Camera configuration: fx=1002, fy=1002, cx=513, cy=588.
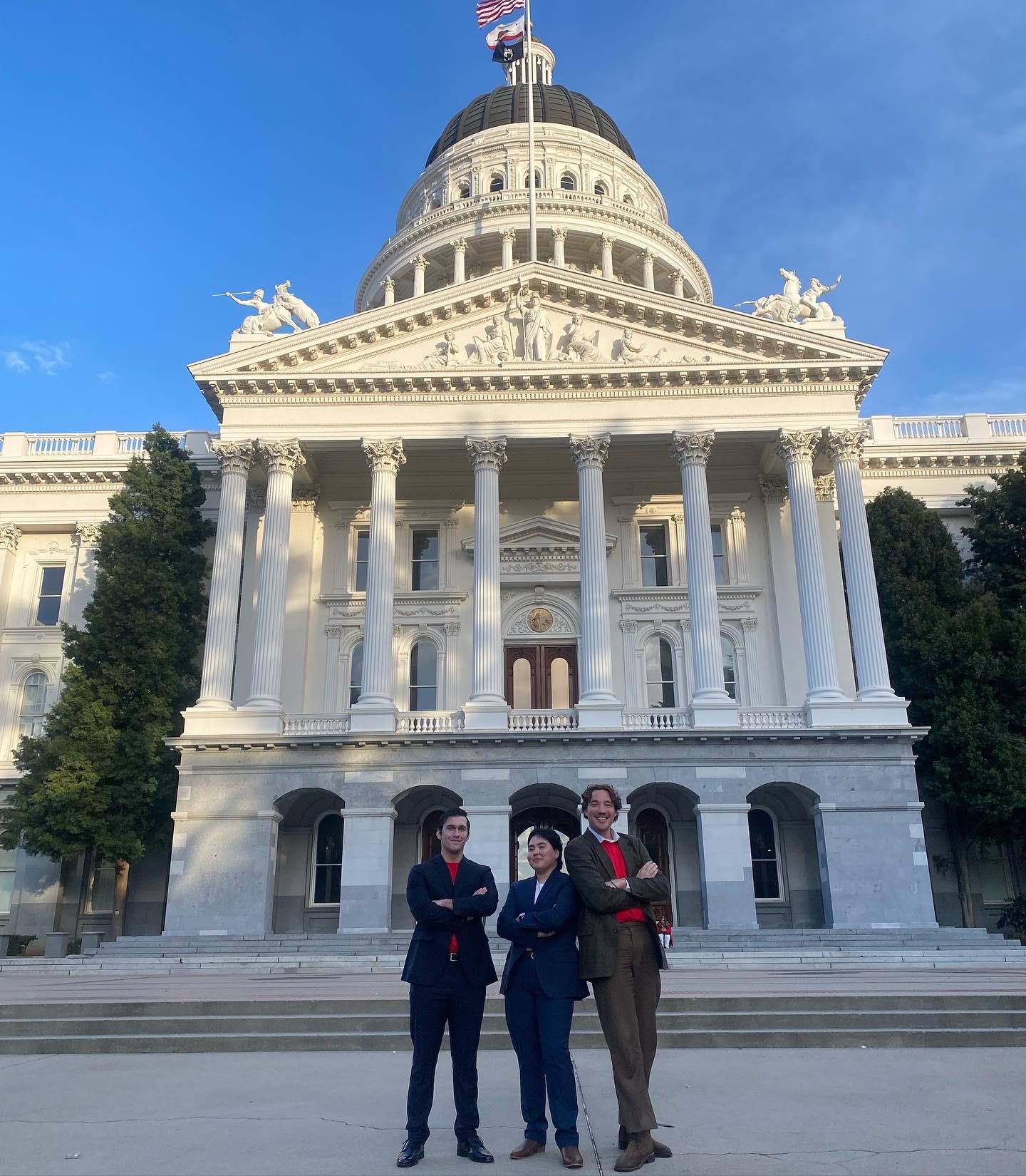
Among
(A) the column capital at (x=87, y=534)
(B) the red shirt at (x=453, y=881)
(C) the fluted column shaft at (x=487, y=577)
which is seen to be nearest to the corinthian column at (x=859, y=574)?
(C) the fluted column shaft at (x=487, y=577)

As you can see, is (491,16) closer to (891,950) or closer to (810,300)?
(810,300)

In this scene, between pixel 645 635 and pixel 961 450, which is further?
pixel 961 450

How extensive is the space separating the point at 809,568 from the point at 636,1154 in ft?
80.5

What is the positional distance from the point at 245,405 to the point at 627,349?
39.1 feet

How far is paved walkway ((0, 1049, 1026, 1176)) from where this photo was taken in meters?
6.03

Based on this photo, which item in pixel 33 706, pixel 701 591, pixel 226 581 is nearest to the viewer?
pixel 701 591

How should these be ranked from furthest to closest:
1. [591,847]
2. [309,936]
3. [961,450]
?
[961,450] < [309,936] < [591,847]

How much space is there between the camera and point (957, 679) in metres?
29.3

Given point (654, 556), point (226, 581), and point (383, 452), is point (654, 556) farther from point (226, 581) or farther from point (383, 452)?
point (226, 581)

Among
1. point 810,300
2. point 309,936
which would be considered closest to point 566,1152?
point 309,936

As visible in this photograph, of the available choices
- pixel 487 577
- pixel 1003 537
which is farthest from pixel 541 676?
pixel 1003 537

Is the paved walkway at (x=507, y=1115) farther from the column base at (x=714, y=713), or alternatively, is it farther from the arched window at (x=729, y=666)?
the arched window at (x=729, y=666)

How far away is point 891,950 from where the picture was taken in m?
22.1

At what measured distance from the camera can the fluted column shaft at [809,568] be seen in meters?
27.8
